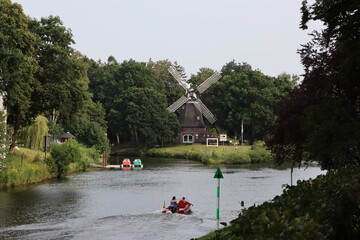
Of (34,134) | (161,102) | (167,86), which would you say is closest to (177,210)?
(34,134)

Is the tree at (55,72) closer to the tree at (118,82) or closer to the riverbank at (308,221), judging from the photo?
the riverbank at (308,221)

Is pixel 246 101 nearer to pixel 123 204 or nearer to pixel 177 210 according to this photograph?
pixel 123 204

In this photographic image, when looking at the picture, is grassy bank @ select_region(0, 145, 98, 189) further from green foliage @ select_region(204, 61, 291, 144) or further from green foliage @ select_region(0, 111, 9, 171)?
green foliage @ select_region(204, 61, 291, 144)

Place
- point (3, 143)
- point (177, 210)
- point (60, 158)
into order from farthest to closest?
1. point (60, 158)
2. point (3, 143)
3. point (177, 210)

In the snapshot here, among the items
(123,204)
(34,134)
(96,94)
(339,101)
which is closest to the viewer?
(339,101)

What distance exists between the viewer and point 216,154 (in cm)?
8631

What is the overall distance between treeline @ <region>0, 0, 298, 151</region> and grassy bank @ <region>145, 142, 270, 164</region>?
312 cm

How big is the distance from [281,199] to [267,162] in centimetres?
7544

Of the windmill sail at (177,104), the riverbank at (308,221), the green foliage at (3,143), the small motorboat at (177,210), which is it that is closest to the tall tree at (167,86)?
the windmill sail at (177,104)

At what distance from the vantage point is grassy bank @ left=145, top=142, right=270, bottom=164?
8462 centimetres

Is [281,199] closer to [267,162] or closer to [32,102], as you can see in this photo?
[32,102]

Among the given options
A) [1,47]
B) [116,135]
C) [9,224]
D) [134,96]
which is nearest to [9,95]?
[1,47]

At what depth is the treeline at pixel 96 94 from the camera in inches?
1780

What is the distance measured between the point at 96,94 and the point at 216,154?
143ft
